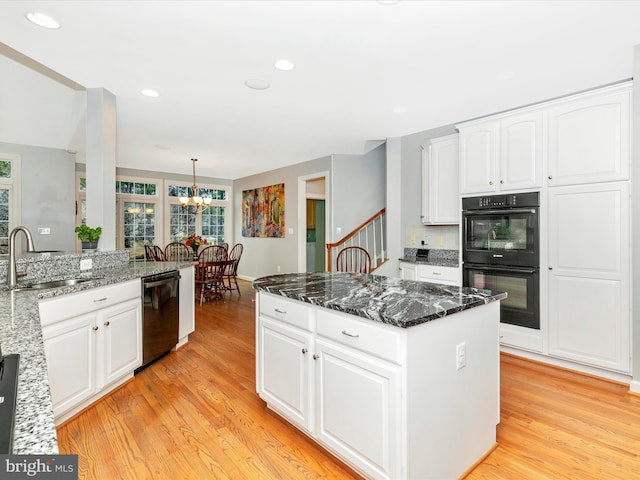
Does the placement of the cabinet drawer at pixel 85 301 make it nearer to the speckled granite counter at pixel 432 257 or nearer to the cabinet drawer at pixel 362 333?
the cabinet drawer at pixel 362 333

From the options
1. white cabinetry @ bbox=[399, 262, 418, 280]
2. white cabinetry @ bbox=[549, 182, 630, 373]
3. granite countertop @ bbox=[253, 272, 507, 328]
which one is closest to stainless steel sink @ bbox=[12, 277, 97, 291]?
granite countertop @ bbox=[253, 272, 507, 328]

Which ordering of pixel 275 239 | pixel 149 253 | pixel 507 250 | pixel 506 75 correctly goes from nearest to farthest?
pixel 506 75
pixel 507 250
pixel 149 253
pixel 275 239

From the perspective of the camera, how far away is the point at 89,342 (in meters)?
2.34

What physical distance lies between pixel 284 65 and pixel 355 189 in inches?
144

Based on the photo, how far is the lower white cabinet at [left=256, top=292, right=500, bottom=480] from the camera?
1.48m

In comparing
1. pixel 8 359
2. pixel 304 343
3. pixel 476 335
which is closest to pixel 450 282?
pixel 476 335

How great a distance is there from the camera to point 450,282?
3848 millimetres

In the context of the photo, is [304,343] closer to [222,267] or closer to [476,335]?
[476,335]

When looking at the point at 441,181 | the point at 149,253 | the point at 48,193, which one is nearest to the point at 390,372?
the point at 441,181

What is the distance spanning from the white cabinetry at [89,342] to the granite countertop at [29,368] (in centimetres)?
15

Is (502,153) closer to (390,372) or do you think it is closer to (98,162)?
(390,372)

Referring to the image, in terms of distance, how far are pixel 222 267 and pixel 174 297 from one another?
8.59 ft

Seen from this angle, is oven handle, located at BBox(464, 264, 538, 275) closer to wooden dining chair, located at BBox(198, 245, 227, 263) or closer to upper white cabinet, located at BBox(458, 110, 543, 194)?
upper white cabinet, located at BBox(458, 110, 543, 194)

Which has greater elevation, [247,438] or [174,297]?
[174,297]
